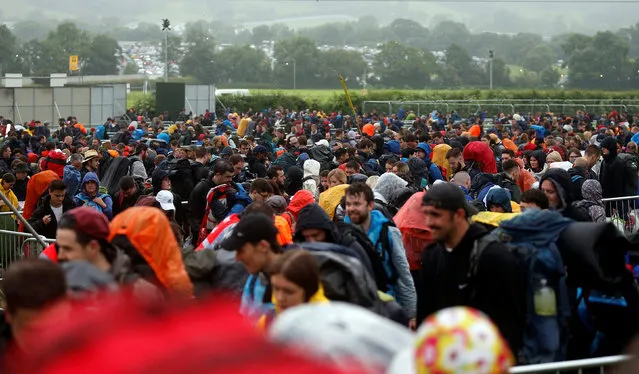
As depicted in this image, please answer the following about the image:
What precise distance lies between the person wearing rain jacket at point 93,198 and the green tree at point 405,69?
137 meters

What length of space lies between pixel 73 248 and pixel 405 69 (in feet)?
481

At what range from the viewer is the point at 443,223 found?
6027 mm

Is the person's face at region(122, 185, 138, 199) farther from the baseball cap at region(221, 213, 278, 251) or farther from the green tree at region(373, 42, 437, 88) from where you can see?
the green tree at region(373, 42, 437, 88)

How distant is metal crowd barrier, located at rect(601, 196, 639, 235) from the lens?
12938 mm

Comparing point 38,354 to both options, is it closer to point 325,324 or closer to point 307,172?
point 325,324

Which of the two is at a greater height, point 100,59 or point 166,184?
point 100,59

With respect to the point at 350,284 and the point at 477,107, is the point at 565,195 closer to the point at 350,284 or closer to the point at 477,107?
the point at 350,284

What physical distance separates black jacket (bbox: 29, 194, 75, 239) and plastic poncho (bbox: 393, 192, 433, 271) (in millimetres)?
4640

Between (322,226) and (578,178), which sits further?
(578,178)

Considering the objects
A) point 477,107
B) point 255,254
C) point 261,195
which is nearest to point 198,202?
point 261,195

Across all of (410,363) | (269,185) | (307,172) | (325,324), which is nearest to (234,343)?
(410,363)

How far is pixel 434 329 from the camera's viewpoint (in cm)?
235

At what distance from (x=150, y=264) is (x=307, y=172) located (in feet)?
29.7

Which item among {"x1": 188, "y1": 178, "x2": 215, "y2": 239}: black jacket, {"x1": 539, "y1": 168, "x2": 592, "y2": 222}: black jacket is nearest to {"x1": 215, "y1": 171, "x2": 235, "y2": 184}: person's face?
{"x1": 188, "y1": 178, "x2": 215, "y2": 239}: black jacket
